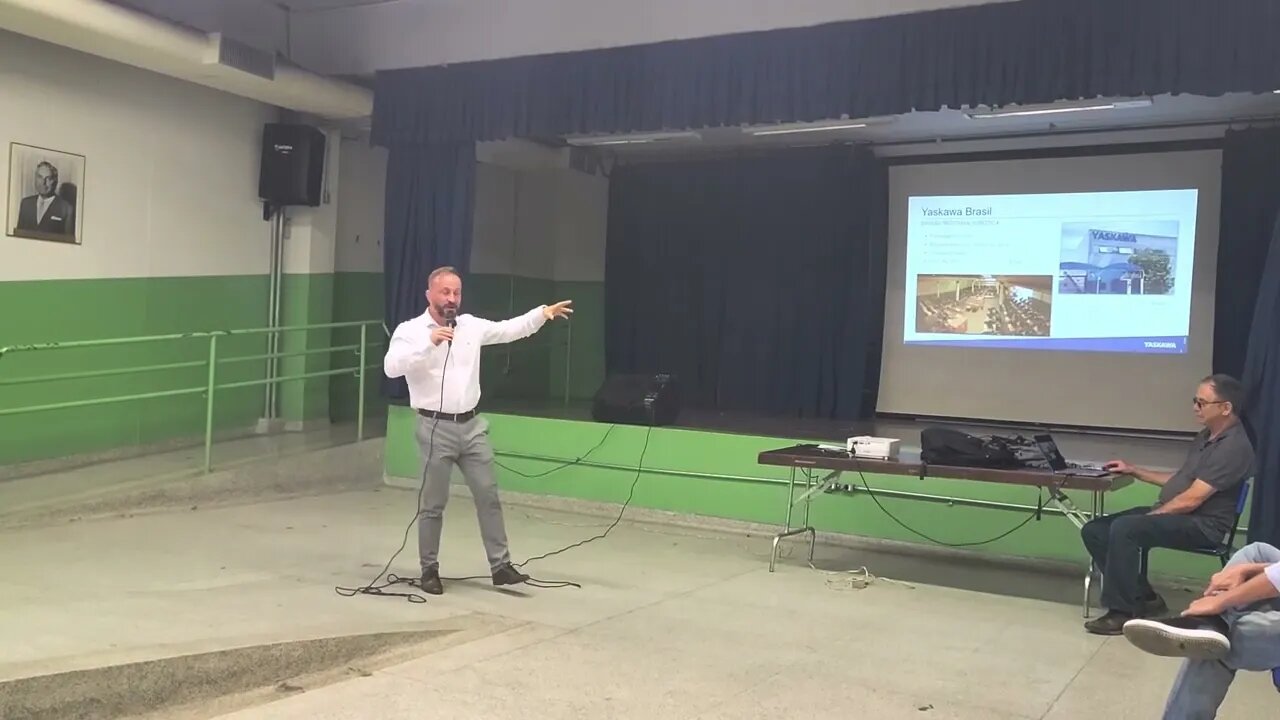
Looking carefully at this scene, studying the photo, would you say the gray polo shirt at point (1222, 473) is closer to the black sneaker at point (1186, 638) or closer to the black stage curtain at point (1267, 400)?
the black stage curtain at point (1267, 400)

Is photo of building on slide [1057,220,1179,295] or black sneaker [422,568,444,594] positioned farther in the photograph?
photo of building on slide [1057,220,1179,295]

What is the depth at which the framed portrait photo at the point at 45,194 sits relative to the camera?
637 centimetres

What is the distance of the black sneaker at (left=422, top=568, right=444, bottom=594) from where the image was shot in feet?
15.0

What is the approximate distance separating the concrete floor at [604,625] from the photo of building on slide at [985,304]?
3865mm

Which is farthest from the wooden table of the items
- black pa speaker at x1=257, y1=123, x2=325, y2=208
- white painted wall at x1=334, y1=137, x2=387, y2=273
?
white painted wall at x1=334, y1=137, x2=387, y2=273

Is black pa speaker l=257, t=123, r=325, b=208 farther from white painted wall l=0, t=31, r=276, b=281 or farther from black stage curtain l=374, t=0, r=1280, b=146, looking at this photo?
black stage curtain l=374, t=0, r=1280, b=146

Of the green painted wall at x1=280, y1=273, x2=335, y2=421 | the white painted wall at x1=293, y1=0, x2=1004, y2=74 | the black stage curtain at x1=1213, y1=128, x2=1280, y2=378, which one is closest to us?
the white painted wall at x1=293, y1=0, x2=1004, y2=74

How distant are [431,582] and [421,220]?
407 cm

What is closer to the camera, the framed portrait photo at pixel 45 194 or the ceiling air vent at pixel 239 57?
the framed portrait photo at pixel 45 194

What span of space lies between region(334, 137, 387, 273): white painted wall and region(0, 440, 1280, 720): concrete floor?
355 cm

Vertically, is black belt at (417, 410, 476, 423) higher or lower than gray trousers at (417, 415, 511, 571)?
higher

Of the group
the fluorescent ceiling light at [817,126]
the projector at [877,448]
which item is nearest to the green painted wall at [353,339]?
the fluorescent ceiling light at [817,126]

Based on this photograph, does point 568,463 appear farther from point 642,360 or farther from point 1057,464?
point 642,360

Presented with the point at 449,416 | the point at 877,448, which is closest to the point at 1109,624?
the point at 877,448
